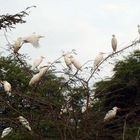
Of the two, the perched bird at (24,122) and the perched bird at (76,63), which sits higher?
the perched bird at (76,63)

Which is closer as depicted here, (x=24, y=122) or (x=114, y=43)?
(x=24, y=122)

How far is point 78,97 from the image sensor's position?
22.9ft

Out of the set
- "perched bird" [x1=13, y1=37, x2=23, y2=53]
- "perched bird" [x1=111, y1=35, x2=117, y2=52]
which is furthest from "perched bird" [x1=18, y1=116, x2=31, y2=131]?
"perched bird" [x1=111, y1=35, x2=117, y2=52]

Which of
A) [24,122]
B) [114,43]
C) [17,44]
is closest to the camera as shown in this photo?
[24,122]

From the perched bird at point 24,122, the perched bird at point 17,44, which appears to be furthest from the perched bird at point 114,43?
the perched bird at point 24,122

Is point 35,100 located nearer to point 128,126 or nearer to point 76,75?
point 76,75

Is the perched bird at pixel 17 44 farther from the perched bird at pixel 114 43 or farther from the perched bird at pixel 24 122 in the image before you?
the perched bird at pixel 114 43

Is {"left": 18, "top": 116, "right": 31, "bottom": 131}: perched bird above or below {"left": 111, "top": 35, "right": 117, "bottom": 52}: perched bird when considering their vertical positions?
below

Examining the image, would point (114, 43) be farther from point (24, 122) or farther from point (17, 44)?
point (24, 122)

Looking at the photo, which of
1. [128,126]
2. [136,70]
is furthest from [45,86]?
[136,70]

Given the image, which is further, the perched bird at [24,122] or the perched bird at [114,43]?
the perched bird at [114,43]

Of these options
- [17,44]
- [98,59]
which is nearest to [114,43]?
[98,59]

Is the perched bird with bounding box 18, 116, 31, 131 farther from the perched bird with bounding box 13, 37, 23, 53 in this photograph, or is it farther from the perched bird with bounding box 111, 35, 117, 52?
the perched bird with bounding box 111, 35, 117, 52

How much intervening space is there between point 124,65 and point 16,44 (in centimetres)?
1039
